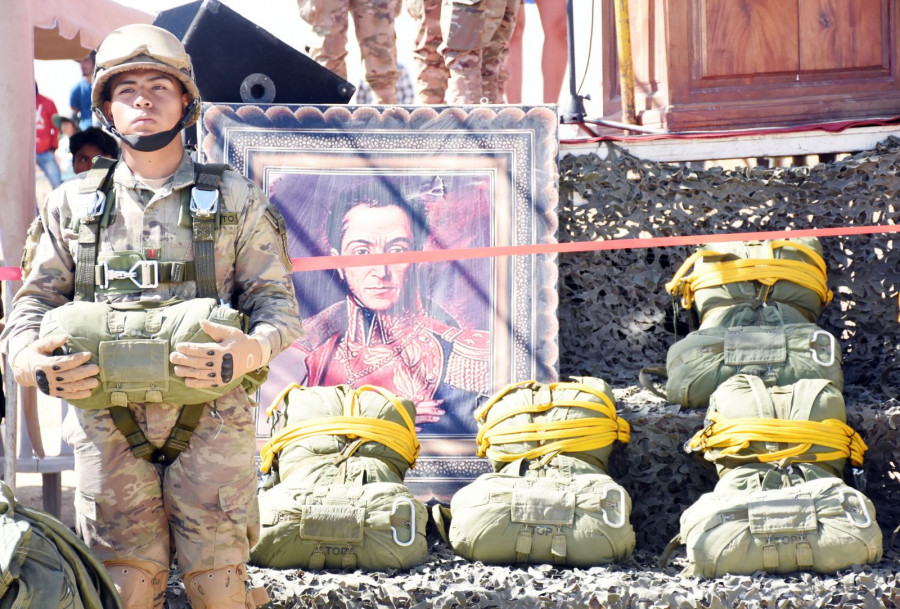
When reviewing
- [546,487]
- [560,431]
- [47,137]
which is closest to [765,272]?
[560,431]

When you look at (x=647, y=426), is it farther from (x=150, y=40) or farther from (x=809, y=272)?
(x=150, y=40)

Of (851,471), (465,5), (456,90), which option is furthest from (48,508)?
(851,471)

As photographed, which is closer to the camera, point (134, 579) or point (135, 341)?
point (135, 341)

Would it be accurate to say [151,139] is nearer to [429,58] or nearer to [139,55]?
[139,55]

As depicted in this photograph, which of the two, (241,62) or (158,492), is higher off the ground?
(241,62)

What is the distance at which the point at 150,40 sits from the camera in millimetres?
3141

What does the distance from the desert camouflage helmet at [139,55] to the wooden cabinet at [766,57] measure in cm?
332

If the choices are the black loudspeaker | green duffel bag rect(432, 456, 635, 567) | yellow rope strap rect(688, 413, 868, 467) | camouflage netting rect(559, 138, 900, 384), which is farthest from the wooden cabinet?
green duffel bag rect(432, 456, 635, 567)

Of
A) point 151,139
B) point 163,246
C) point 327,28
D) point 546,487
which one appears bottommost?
point 546,487

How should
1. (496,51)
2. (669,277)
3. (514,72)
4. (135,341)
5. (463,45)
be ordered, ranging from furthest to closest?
(514,72) → (496,51) → (463,45) → (669,277) → (135,341)

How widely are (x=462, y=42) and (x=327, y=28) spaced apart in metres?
0.73

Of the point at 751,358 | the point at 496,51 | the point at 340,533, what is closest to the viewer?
the point at 340,533

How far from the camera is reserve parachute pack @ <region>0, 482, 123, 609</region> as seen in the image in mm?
2740

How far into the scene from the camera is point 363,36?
20.4 ft
